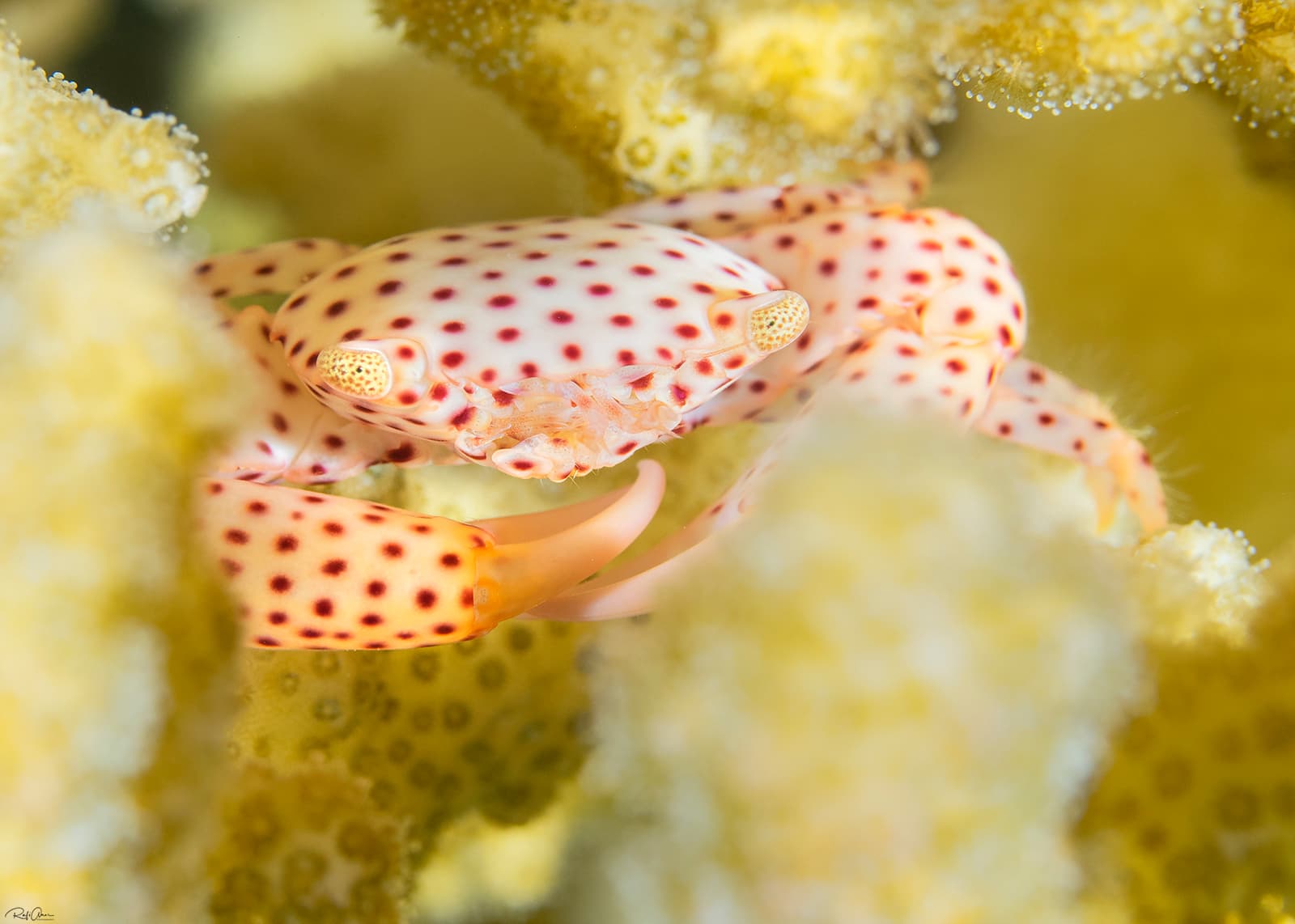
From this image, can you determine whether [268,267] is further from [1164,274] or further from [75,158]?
[1164,274]

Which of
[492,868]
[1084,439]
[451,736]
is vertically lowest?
[492,868]

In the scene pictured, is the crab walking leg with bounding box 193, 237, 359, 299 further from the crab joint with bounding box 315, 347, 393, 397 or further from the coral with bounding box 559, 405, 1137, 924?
the coral with bounding box 559, 405, 1137, 924

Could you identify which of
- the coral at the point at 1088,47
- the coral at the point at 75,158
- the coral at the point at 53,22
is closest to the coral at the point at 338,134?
the coral at the point at 53,22

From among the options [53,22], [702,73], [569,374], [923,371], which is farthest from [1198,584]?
[53,22]

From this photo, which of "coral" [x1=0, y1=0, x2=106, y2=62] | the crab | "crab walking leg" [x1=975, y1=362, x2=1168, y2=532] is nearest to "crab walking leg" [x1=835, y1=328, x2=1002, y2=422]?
the crab

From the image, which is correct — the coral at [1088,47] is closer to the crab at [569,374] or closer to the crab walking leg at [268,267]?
the crab at [569,374]

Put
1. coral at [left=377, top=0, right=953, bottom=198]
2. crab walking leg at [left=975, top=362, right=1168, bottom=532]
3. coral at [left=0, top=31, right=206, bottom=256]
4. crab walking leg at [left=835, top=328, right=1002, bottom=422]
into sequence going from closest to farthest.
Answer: coral at [left=0, top=31, right=206, bottom=256] < coral at [left=377, top=0, right=953, bottom=198] < crab walking leg at [left=835, top=328, right=1002, bottom=422] < crab walking leg at [left=975, top=362, right=1168, bottom=532]

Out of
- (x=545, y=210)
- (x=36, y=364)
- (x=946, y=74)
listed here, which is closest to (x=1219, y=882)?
(x=946, y=74)
